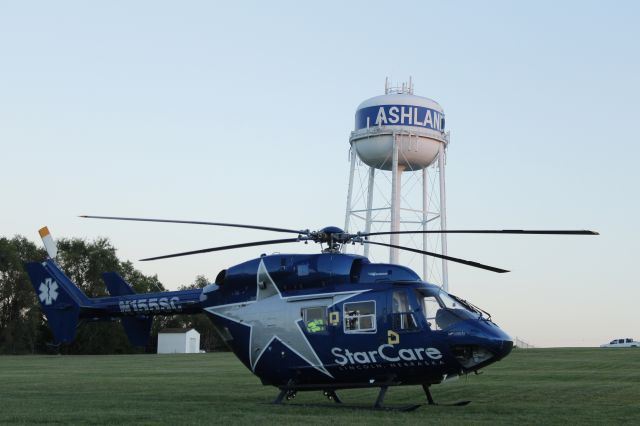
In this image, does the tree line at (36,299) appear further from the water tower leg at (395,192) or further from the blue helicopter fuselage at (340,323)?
the blue helicopter fuselage at (340,323)

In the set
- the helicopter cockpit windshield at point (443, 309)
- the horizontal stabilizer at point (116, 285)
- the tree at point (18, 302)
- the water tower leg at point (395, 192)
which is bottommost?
the helicopter cockpit windshield at point (443, 309)

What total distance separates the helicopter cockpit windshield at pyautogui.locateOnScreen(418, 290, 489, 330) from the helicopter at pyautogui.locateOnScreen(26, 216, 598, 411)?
0.02 meters

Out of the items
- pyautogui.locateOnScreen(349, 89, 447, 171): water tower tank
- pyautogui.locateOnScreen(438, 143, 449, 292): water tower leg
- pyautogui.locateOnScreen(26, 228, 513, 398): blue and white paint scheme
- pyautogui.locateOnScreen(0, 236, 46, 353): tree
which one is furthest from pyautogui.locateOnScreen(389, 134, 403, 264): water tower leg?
pyautogui.locateOnScreen(0, 236, 46, 353): tree

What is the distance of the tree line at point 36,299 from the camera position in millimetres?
94375

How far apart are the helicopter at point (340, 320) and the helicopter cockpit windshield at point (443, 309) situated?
22 mm

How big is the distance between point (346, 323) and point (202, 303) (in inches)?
183

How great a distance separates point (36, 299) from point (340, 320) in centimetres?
8800

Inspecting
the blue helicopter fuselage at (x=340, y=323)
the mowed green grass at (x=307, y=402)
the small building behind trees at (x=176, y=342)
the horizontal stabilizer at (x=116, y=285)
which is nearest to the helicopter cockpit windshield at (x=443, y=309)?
the blue helicopter fuselage at (x=340, y=323)

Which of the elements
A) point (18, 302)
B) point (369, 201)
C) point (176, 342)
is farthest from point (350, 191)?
point (18, 302)

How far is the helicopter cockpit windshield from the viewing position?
1723cm

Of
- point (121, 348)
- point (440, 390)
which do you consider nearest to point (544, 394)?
point (440, 390)

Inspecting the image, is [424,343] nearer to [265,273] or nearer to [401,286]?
[401,286]

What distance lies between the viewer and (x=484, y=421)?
1519cm

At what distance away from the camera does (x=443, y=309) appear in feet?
57.2
